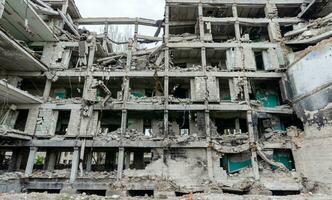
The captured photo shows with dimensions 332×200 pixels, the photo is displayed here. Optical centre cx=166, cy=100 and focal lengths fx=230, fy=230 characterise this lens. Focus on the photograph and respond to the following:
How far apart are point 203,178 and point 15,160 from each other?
14.6 m

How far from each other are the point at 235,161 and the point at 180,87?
26.5 feet

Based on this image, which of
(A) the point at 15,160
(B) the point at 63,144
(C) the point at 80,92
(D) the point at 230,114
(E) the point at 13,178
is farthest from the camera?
(C) the point at 80,92

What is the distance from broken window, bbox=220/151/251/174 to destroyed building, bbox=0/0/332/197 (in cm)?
8

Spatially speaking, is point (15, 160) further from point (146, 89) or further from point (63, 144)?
point (146, 89)

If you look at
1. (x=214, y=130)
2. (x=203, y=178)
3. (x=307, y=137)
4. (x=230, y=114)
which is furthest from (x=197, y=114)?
(x=307, y=137)

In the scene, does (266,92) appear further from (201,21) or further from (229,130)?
(201,21)

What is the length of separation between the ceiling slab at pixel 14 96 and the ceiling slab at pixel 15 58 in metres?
2.74

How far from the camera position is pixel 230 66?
1972 centimetres

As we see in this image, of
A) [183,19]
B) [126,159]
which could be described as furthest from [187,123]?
[183,19]

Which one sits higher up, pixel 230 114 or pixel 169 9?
pixel 169 9

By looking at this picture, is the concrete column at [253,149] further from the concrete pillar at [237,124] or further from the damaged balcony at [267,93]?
the damaged balcony at [267,93]

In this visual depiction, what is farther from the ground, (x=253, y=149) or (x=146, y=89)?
(x=146, y=89)

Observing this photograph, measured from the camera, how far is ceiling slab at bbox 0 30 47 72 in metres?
15.4

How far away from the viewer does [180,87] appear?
70.8 ft
